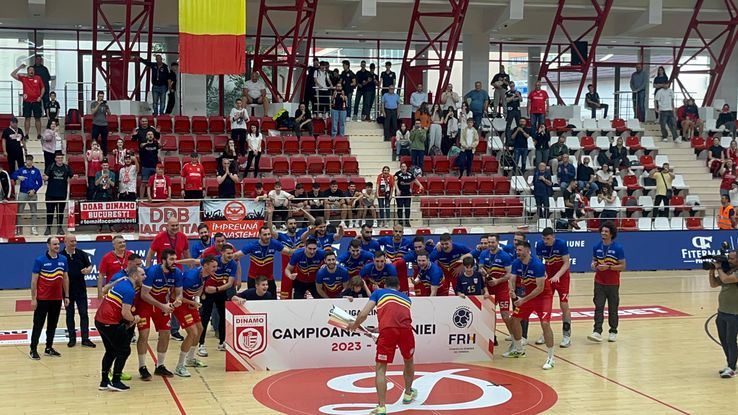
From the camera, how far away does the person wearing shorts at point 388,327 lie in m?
12.3

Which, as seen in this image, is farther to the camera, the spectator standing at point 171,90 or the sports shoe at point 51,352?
the spectator standing at point 171,90

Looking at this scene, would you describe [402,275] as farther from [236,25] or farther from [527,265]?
[236,25]

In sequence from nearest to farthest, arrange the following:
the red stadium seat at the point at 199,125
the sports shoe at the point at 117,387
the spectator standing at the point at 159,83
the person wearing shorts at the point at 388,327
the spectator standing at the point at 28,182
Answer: the person wearing shorts at the point at 388,327, the sports shoe at the point at 117,387, the spectator standing at the point at 28,182, the red stadium seat at the point at 199,125, the spectator standing at the point at 159,83

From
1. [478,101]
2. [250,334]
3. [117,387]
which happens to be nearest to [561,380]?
[250,334]

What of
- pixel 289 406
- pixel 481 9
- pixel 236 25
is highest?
pixel 481 9

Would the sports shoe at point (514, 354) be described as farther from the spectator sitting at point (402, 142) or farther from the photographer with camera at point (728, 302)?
the spectator sitting at point (402, 142)

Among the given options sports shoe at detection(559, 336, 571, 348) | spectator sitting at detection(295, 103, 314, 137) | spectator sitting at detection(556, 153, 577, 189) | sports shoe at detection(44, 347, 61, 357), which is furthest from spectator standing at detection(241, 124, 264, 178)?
sports shoe at detection(559, 336, 571, 348)

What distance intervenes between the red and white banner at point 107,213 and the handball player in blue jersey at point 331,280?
358 inches

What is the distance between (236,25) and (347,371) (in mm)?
13055

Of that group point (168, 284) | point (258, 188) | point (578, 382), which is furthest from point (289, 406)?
point (258, 188)

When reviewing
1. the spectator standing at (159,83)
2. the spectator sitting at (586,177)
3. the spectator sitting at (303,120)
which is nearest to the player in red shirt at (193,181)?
the spectator sitting at (303,120)

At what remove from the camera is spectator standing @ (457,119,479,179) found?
29.6m

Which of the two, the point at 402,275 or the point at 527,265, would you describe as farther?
the point at 402,275

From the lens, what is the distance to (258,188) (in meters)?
25.3
